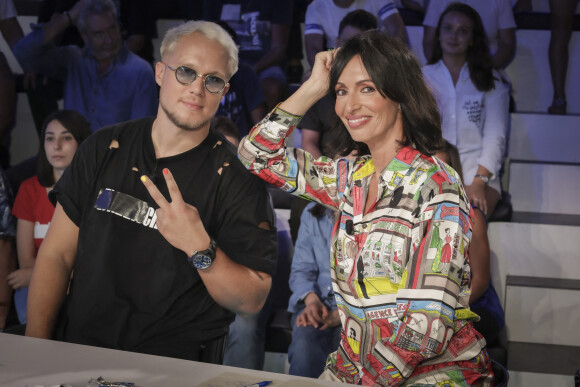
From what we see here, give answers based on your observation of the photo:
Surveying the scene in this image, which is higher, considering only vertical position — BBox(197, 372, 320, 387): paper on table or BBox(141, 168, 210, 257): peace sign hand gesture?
BBox(141, 168, 210, 257): peace sign hand gesture

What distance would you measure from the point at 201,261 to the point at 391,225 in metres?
→ 0.49

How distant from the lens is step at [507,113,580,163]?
365 centimetres

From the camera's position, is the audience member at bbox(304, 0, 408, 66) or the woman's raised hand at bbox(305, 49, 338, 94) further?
the audience member at bbox(304, 0, 408, 66)

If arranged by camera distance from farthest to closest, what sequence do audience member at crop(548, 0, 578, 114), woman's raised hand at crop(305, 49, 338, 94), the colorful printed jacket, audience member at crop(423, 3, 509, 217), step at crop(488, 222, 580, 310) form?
audience member at crop(548, 0, 578, 114) → audience member at crop(423, 3, 509, 217) → step at crop(488, 222, 580, 310) → woman's raised hand at crop(305, 49, 338, 94) → the colorful printed jacket

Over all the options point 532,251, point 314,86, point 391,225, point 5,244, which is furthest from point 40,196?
point 532,251

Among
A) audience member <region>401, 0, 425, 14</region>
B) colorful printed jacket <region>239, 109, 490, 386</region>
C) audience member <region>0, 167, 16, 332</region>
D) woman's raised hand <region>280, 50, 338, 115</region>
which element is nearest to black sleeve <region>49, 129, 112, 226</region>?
woman's raised hand <region>280, 50, 338, 115</region>

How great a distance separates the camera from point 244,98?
3.76 meters

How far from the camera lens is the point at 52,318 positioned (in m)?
1.84

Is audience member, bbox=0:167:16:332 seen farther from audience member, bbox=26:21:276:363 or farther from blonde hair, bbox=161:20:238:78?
blonde hair, bbox=161:20:238:78

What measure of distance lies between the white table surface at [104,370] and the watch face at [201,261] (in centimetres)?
31

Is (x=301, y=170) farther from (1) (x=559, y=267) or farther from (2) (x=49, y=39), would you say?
(2) (x=49, y=39)

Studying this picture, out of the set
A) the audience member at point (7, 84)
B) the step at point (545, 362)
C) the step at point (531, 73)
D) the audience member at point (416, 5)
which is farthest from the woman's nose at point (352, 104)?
the audience member at point (7, 84)

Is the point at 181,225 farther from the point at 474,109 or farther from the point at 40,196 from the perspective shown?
the point at 474,109

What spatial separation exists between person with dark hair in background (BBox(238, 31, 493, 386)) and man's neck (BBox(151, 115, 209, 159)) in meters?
0.24
